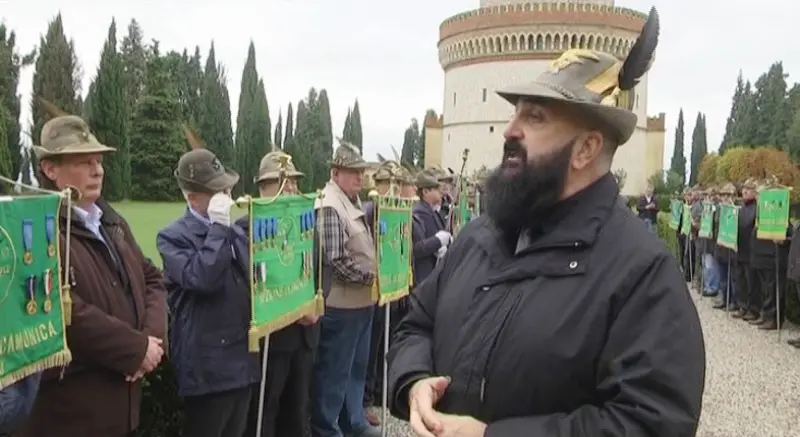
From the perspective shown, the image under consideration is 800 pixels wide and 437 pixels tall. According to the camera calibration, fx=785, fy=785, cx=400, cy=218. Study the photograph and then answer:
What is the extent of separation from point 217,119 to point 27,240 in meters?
39.7

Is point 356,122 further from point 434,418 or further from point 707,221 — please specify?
point 434,418

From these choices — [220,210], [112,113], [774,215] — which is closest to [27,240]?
[220,210]

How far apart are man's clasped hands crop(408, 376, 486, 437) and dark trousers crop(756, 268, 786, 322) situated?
9.90m

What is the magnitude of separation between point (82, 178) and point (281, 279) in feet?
4.21

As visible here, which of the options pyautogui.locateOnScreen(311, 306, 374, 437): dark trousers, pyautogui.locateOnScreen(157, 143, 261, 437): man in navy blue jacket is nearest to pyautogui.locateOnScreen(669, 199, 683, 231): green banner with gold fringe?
pyautogui.locateOnScreen(311, 306, 374, 437): dark trousers

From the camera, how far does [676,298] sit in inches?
73.1

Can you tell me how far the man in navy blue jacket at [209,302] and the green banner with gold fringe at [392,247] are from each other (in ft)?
4.83

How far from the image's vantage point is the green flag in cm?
1125

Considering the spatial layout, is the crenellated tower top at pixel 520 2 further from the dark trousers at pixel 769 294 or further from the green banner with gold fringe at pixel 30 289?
the green banner with gold fringe at pixel 30 289

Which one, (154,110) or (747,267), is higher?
(154,110)

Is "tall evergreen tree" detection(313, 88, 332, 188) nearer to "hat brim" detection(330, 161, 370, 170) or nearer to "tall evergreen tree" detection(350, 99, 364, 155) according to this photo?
"tall evergreen tree" detection(350, 99, 364, 155)

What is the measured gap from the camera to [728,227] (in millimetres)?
11586

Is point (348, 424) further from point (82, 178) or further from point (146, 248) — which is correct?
point (146, 248)

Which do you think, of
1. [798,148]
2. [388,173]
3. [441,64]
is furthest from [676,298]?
[441,64]
